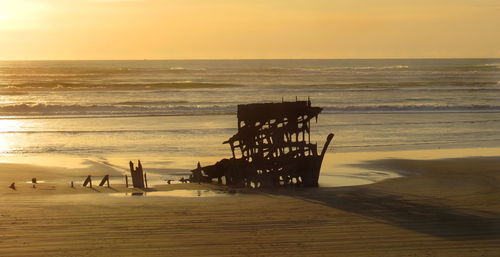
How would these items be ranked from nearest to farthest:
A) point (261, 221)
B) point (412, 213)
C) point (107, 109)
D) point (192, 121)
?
point (261, 221) → point (412, 213) → point (192, 121) → point (107, 109)

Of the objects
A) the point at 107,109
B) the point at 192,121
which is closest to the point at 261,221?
the point at 192,121

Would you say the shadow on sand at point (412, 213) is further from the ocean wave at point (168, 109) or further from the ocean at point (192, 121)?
the ocean wave at point (168, 109)

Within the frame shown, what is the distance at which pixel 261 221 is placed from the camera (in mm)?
14594

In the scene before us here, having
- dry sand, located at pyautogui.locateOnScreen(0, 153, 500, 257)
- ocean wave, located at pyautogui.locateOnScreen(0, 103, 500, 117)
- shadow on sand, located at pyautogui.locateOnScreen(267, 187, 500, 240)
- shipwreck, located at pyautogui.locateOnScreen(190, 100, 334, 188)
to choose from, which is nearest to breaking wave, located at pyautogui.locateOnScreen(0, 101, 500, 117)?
ocean wave, located at pyautogui.locateOnScreen(0, 103, 500, 117)

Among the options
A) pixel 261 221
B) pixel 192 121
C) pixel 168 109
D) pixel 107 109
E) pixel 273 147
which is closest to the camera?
pixel 261 221

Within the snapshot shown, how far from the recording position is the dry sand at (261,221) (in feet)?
41.0

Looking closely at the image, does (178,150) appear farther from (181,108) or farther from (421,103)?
(421,103)

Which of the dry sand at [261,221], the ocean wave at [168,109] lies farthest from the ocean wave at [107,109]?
the dry sand at [261,221]

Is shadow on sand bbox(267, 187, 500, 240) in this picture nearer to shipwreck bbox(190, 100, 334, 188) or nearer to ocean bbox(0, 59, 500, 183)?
shipwreck bbox(190, 100, 334, 188)

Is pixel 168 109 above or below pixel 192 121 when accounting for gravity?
above

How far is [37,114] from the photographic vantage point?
45.0 metres

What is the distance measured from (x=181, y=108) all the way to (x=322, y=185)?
29596mm

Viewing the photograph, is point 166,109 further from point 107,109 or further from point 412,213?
point 412,213

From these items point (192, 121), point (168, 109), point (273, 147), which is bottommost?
point (273, 147)
